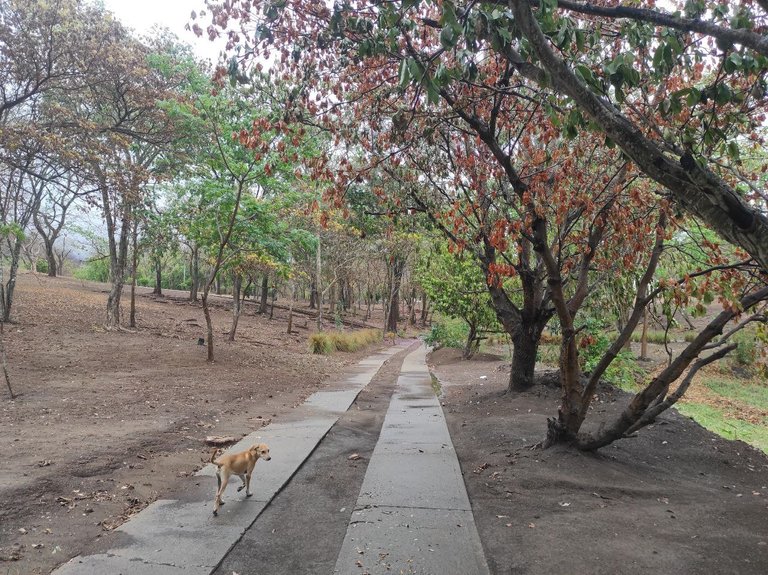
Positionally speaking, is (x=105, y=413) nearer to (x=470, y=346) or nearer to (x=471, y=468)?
(x=471, y=468)

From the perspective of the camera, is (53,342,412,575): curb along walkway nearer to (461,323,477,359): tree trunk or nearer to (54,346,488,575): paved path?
(54,346,488,575): paved path

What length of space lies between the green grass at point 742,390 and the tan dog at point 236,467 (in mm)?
16802

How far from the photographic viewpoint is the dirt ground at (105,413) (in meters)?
4.45

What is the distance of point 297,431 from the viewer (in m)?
8.05

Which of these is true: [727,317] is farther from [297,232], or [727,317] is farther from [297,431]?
[297,232]

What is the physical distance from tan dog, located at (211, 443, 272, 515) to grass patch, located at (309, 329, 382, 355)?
619 inches

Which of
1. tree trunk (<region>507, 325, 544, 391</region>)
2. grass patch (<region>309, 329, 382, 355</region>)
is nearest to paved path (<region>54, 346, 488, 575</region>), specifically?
tree trunk (<region>507, 325, 544, 391</region>)

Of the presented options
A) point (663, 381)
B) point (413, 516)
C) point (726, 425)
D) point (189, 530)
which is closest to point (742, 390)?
point (726, 425)

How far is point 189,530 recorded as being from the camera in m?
4.32

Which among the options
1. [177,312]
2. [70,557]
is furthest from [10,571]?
[177,312]

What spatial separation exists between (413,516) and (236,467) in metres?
1.70

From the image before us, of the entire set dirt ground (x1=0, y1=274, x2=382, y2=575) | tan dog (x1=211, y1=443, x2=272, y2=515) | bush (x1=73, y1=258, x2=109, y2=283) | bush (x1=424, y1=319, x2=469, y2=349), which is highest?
bush (x1=73, y1=258, x2=109, y2=283)

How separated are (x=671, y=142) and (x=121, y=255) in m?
17.7

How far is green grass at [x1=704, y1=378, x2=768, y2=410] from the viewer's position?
16823mm
